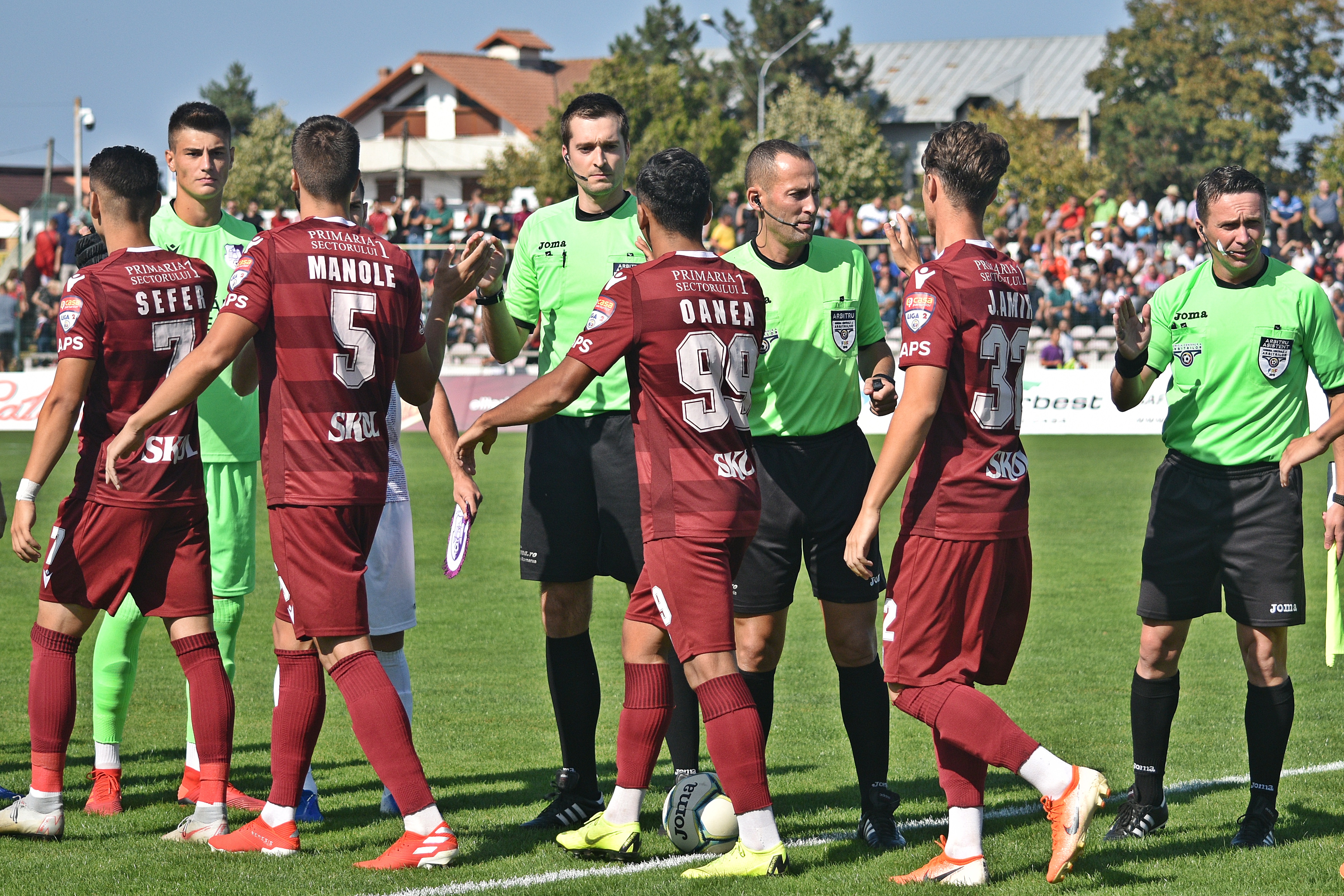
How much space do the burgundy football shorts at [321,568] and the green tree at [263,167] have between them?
217 feet

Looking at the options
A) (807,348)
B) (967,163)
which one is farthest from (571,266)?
(967,163)

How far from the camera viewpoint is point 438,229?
35688 mm

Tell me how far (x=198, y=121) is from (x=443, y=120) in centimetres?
7369

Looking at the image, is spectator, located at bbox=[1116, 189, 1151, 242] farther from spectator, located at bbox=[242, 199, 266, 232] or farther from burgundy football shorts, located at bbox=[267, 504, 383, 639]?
burgundy football shorts, located at bbox=[267, 504, 383, 639]

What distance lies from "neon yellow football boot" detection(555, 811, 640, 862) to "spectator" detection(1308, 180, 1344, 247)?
29.4 metres

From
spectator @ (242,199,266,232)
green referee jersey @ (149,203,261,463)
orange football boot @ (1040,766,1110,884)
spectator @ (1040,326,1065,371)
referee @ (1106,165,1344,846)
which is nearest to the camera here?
orange football boot @ (1040,766,1110,884)

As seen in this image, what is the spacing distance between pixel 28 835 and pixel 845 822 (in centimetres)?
304

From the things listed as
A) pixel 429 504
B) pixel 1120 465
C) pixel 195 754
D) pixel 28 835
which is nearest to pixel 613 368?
pixel 195 754

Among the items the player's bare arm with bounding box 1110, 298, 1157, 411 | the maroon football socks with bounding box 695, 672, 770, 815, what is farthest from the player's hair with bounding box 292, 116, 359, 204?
the player's bare arm with bounding box 1110, 298, 1157, 411

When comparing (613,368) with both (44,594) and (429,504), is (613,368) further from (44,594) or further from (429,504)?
(429,504)

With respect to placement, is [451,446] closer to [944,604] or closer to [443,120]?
[944,604]

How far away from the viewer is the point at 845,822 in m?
5.75

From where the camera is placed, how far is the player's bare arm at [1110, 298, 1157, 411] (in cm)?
557

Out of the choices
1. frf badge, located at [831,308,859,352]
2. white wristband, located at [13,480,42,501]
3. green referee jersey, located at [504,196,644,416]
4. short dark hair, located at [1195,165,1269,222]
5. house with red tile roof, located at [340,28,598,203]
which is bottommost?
white wristband, located at [13,480,42,501]
